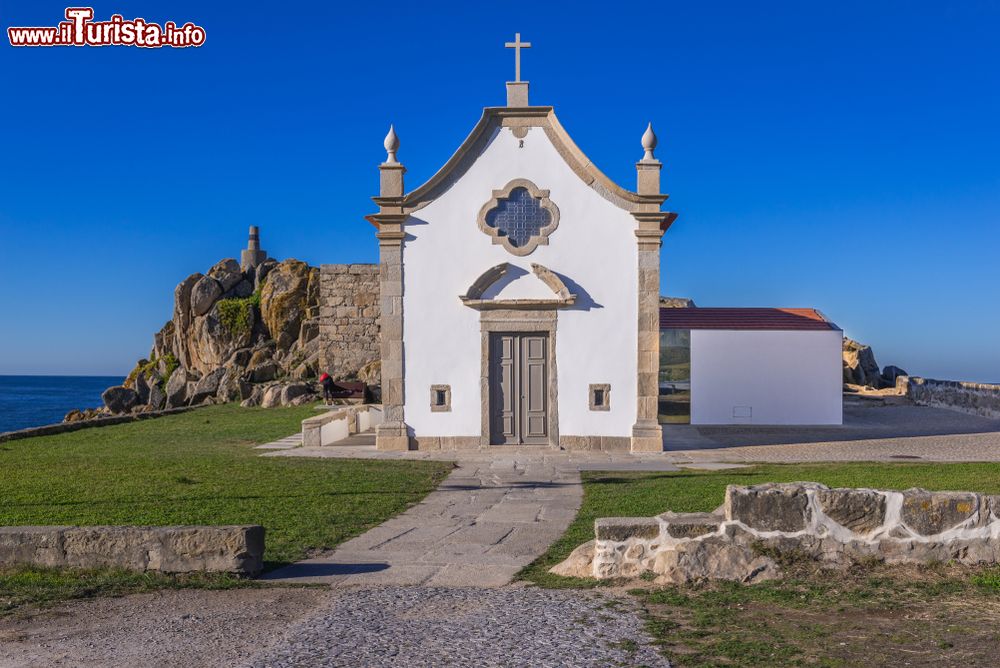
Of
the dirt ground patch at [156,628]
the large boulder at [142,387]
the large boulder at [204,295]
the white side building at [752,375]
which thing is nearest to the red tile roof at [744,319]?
the white side building at [752,375]

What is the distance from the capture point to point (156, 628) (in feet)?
18.6

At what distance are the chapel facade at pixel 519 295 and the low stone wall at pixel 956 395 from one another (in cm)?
1421

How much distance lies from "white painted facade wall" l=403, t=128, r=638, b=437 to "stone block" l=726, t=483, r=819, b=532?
35.8 feet

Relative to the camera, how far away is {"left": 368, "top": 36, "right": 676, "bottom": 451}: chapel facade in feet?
58.3

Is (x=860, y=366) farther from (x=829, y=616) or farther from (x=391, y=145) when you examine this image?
(x=829, y=616)

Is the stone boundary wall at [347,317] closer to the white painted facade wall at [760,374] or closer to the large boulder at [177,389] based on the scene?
the large boulder at [177,389]

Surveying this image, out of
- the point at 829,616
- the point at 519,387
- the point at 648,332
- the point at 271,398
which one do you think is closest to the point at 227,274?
the point at 271,398

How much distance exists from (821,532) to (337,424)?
1487 cm

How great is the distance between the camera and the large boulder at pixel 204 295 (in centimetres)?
3969

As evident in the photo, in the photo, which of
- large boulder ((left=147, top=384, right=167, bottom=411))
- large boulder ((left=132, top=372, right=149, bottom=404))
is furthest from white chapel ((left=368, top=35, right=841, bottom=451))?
large boulder ((left=132, top=372, right=149, bottom=404))

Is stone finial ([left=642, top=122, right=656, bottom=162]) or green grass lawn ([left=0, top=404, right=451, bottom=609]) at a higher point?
stone finial ([left=642, top=122, right=656, bottom=162])

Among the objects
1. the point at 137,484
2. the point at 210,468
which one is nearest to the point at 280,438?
the point at 210,468

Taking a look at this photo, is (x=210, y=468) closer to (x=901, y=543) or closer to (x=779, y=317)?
(x=901, y=543)

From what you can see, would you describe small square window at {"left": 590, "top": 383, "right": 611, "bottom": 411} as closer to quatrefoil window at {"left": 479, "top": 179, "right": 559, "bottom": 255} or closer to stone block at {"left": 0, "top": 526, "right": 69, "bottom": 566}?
quatrefoil window at {"left": 479, "top": 179, "right": 559, "bottom": 255}
